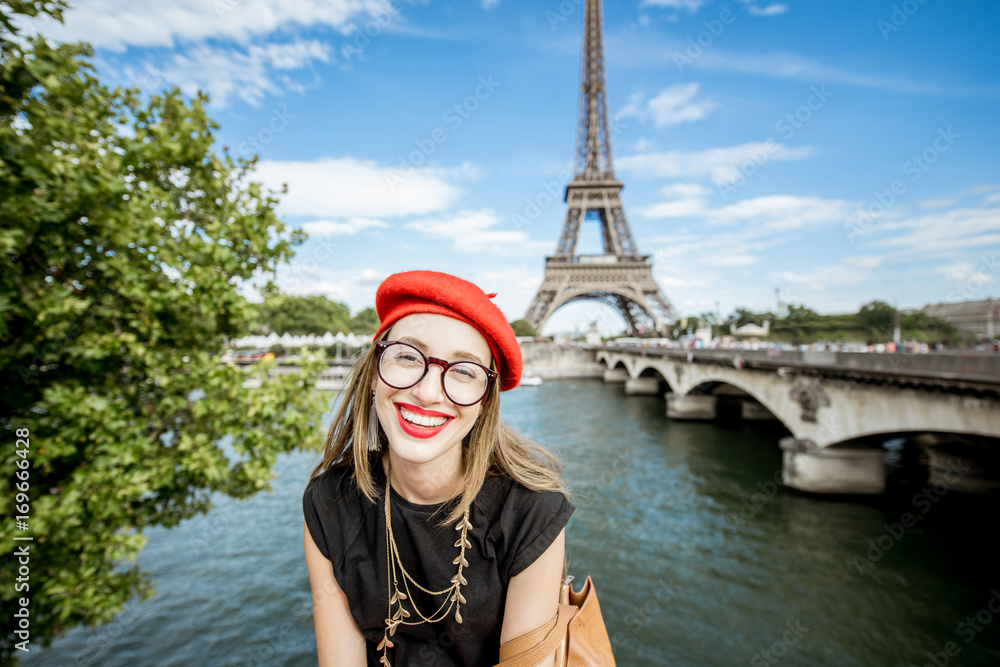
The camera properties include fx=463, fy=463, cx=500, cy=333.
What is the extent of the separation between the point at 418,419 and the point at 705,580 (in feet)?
28.2

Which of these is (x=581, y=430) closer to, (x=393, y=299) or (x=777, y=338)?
(x=393, y=299)

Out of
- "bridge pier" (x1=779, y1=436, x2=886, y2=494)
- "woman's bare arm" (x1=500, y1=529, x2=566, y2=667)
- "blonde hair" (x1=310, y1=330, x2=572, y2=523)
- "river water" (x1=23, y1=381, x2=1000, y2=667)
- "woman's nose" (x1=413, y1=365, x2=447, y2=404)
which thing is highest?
"woman's nose" (x1=413, y1=365, x2=447, y2=404)

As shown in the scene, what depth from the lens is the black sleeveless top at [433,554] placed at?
5.20 ft

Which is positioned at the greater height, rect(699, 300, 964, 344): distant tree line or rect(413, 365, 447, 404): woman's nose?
rect(699, 300, 964, 344): distant tree line

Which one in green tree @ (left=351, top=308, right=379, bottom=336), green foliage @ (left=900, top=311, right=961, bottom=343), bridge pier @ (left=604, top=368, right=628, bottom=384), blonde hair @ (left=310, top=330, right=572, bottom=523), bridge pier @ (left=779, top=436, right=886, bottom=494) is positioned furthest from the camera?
green tree @ (left=351, top=308, right=379, bottom=336)

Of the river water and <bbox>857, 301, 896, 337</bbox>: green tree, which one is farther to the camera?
<bbox>857, 301, 896, 337</bbox>: green tree

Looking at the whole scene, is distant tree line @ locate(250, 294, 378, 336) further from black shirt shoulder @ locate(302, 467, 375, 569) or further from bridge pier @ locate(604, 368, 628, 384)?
black shirt shoulder @ locate(302, 467, 375, 569)

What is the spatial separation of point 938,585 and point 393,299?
1078 cm

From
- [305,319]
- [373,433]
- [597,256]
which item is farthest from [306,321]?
[373,433]

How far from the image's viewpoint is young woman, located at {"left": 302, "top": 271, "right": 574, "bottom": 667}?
61.2 inches

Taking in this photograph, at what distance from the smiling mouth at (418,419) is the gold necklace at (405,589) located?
1.04 feet

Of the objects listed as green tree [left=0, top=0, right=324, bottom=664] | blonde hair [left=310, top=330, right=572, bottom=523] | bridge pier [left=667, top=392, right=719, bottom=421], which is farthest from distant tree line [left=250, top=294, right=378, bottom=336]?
blonde hair [left=310, top=330, right=572, bottom=523]

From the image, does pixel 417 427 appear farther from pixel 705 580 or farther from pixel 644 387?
pixel 644 387

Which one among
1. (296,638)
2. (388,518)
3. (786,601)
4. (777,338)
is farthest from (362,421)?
(777,338)
